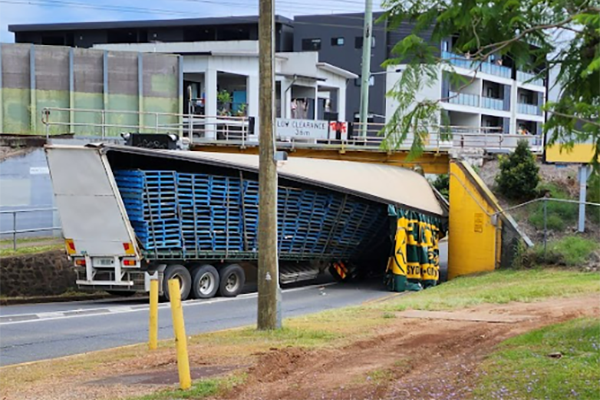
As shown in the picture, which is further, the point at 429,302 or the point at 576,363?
the point at 429,302

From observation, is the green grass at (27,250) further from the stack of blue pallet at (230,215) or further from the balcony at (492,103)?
the balcony at (492,103)

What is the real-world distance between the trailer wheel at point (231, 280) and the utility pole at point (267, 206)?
994 cm

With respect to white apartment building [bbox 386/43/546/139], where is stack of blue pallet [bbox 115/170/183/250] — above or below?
below

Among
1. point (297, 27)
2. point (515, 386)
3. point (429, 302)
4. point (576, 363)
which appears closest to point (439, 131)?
point (515, 386)

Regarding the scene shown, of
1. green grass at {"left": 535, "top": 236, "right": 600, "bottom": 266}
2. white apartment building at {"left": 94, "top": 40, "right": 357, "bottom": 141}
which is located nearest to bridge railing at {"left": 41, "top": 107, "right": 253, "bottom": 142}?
white apartment building at {"left": 94, "top": 40, "right": 357, "bottom": 141}

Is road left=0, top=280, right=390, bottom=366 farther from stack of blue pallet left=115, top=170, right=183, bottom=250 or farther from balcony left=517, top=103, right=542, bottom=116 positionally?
balcony left=517, top=103, right=542, bottom=116

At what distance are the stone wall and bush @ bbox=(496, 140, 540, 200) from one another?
14447 mm

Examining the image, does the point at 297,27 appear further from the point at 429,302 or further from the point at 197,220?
the point at 429,302

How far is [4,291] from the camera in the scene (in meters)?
23.1

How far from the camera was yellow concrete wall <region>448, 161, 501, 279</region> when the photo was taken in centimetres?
2761

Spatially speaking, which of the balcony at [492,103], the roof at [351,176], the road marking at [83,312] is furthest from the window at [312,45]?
the road marking at [83,312]

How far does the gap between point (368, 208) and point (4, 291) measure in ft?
35.0

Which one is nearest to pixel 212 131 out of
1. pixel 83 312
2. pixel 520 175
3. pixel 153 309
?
pixel 520 175

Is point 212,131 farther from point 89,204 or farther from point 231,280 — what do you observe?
point 89,204
